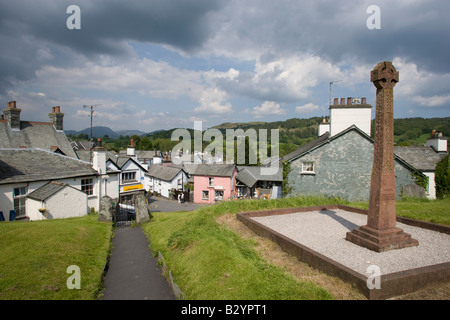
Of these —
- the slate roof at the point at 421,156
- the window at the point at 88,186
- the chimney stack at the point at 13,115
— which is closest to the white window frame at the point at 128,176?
the window at the point at 88,186

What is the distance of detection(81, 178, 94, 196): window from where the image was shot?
2155 cm

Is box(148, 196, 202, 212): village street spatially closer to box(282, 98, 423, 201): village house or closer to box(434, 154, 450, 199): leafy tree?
box(282, 98, 423, 201): village house

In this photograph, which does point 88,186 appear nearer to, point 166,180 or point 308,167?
point 308,167

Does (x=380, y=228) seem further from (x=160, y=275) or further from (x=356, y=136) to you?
(x=356, y=136)

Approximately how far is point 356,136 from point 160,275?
64.5ft

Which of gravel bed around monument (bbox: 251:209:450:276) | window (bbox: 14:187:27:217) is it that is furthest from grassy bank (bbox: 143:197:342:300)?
window (bbox: 14:187:27:217)

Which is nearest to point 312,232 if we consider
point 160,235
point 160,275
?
point 160,275

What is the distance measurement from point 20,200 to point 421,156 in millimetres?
36478

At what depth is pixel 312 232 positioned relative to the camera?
10227 millimetres

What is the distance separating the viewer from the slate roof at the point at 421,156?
25.8 m

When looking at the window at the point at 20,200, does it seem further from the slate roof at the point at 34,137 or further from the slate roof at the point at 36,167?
the slate roof at the point at 34,137

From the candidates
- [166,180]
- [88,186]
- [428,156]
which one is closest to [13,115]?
[88,186]
